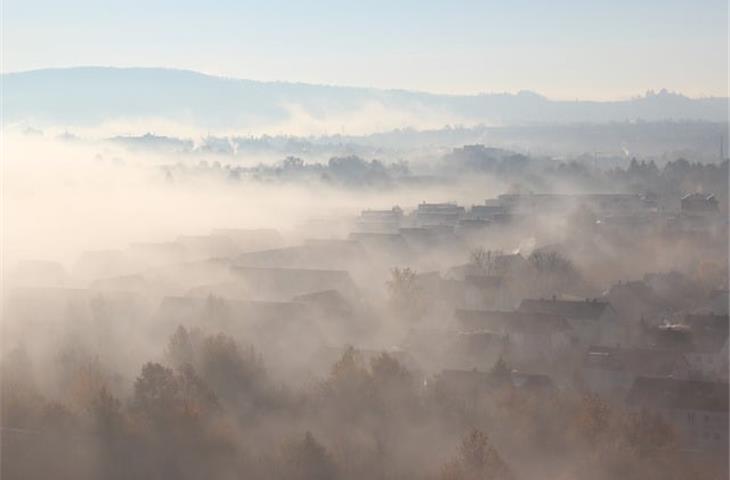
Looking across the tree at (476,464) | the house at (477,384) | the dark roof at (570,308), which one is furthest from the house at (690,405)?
the dark roof at (570,308)

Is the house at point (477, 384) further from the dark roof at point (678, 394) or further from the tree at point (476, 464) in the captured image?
the tree at point (476, 464)

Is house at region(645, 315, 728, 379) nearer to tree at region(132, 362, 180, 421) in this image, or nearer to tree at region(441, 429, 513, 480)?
tree at region(441, 429, 513, 480)

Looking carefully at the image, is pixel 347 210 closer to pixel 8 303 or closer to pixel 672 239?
pixel 672 239

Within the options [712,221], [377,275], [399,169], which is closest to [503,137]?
[399,169]

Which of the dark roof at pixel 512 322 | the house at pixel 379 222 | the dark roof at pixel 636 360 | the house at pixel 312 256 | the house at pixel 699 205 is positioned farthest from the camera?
the house at pixel 699 205

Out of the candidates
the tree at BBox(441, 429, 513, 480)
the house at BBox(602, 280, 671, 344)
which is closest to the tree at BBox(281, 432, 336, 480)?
the tree at BBox(441, 429, 513, 480)

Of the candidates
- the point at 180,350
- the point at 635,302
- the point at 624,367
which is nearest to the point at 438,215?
the point at 635,302

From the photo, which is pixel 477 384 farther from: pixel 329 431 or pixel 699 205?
pixel 699 205
